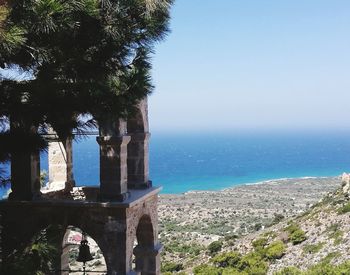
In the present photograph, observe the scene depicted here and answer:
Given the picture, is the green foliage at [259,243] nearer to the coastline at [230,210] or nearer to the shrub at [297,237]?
the shrub at [297,237]

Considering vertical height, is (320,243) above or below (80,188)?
below

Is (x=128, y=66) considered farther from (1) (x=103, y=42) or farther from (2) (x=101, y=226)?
(2) (x=101, y=226)

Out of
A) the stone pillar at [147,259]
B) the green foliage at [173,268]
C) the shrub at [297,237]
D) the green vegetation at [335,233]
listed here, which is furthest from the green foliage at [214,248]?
the stone pillar at [147,259]

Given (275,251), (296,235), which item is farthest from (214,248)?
(275,251)

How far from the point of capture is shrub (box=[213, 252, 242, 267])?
26.9 m

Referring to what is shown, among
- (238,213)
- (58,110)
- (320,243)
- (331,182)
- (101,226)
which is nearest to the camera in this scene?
(58,110)

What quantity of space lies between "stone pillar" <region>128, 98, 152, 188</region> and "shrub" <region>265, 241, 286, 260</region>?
1604 centimetres

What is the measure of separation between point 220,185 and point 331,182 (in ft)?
108

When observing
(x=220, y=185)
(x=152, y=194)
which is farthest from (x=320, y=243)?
(x=220, y=185)

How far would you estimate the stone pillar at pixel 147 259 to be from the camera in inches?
475

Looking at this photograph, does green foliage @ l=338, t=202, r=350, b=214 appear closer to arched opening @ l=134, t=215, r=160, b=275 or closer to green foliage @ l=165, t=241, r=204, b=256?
green foliage @ l=165, t=241, r=204, b=256

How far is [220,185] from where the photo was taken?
142 m

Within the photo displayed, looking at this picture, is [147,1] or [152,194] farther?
[152,194]

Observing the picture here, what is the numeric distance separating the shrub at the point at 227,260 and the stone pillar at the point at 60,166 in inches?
639
